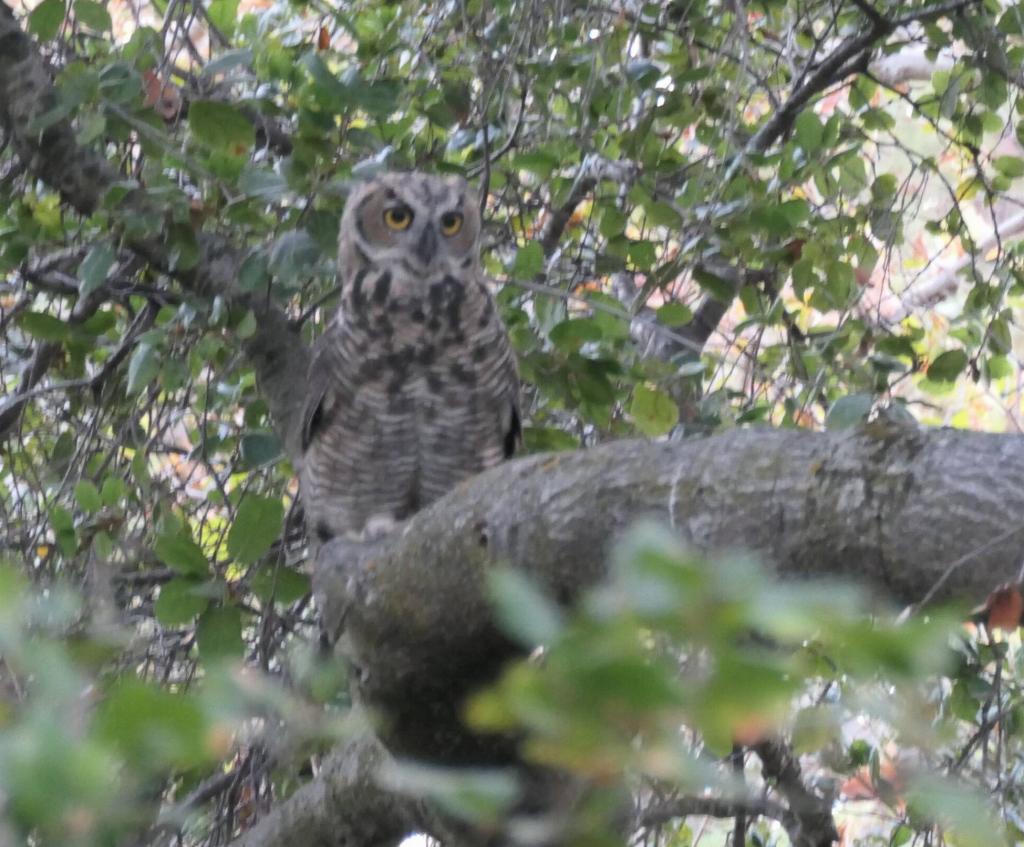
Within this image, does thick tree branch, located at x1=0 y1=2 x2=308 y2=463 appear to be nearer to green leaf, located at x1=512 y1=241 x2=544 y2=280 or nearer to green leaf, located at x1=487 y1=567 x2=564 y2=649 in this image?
green leaf, located at x1=512 y1=241 x2=544 y2=280

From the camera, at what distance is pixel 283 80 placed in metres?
2.11

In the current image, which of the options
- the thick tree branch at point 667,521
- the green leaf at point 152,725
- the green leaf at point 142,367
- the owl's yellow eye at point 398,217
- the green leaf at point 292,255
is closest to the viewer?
the green leaf at point 152,725

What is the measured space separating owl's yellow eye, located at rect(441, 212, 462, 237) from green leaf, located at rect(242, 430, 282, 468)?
0.50 m

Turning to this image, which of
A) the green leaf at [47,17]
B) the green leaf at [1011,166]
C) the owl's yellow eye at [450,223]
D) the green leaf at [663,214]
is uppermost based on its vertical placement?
the green leaf at [47,17]

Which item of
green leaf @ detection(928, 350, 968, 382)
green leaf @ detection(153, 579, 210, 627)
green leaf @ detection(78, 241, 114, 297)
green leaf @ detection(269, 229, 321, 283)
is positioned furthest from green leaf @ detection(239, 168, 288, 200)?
green leaf @ detection(928, 350, 968, 382)

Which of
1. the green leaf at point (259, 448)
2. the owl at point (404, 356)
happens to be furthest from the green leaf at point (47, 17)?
the green leaf at point (259, 448)

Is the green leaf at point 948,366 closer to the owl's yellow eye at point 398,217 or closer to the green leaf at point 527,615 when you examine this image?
the owl's yellow eye at point 398,217

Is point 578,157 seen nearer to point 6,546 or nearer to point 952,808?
point 6,546

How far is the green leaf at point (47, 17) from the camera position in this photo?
1.86 metres

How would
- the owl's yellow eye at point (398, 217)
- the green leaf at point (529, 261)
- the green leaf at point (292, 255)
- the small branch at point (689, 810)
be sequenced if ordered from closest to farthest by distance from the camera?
1. the small branch at point (689, 810)
2. the green leaf at point (292, 255)
3. the green leaf at point (529, 261)
4. the owl's yellow eye at point (398, 217)

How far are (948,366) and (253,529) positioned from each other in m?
1.22

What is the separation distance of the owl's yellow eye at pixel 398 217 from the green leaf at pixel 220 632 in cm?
93

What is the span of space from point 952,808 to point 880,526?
0.71 metres

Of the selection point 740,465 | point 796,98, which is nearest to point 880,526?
point 740,465
